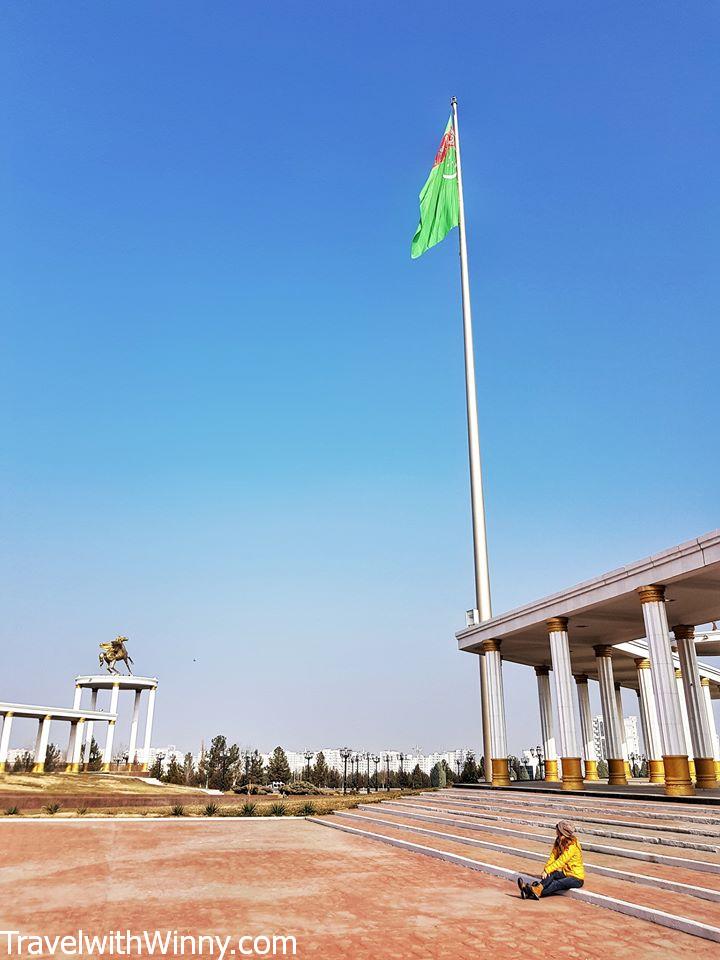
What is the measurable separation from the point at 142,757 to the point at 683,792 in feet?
170

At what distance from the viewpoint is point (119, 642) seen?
59.8 m

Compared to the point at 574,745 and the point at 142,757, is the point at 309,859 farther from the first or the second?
the point at 142,757

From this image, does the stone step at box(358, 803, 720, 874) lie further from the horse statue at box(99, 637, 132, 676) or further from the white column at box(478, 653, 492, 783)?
the horse statue at box(99, 637, 132, 676)

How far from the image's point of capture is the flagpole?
26609mm

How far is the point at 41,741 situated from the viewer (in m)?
53.0

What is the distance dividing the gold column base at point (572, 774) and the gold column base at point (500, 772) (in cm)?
395

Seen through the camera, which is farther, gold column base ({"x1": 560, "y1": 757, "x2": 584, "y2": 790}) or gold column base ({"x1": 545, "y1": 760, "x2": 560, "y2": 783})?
gold column base ({"x1": 545, "y1": 760, "x2": 560, "y2": 783})

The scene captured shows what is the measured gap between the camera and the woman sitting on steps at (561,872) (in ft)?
27.7

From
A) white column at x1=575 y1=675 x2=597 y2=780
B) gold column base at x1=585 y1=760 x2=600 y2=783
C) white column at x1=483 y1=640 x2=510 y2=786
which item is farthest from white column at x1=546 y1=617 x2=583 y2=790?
white column at x1=575 y1=675 x2=597 y2=780

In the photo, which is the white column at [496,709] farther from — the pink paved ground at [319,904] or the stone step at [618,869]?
the pink paved ground at [319,904]

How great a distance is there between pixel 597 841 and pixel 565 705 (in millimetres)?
10187

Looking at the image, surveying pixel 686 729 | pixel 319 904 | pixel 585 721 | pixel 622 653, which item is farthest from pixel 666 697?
pixel 585 721

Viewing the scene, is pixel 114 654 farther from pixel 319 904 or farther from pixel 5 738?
pixel 319 904

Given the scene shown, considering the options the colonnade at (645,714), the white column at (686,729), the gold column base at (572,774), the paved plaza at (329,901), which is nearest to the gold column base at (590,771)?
the colonnade at (645,714)
